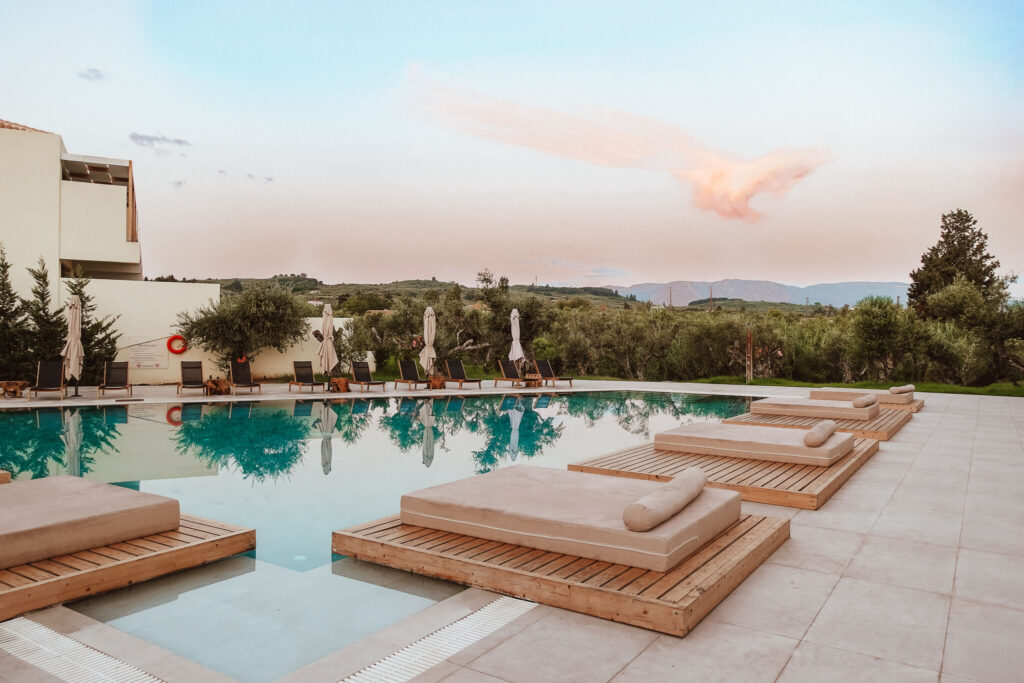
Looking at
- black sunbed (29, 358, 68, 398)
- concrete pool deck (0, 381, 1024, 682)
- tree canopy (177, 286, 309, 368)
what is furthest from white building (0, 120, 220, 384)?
concrete pool deck (0, 381, 1024, 682)

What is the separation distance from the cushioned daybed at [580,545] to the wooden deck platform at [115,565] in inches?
27.6

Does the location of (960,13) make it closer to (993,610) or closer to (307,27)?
(307,27)

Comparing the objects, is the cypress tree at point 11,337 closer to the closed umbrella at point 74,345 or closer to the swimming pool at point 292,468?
the closed umbrella at point 74,345

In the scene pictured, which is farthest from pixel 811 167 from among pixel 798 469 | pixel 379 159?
pixel 798 469

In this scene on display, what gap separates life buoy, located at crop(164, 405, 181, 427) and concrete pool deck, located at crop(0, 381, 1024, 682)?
8.23 meters

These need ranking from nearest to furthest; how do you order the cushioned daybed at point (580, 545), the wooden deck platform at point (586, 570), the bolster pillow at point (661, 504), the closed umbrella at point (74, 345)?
the wooden deck platform at point (586, 570)
the cushioned daybed at point (580, 545)
the bolster pillow at point (661, 504)
the closed umbrella at point (74, 345)

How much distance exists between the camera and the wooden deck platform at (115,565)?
3.13 meters

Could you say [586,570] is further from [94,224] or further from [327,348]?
[94,224]

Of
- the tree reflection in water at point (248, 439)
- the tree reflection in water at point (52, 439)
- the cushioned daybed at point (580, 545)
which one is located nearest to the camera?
the cushioned daybed at point (580, 545)

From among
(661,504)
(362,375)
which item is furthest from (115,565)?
(362,375)

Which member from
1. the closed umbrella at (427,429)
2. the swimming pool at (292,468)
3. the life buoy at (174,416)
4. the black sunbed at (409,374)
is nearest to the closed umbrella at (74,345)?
the swimming pool at (292,468)

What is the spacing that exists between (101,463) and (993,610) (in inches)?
308

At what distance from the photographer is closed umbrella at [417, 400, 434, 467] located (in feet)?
25.8

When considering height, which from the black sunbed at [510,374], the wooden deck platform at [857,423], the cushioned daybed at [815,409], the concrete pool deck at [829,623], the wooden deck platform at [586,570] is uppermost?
the black sunbed at [510,374]
